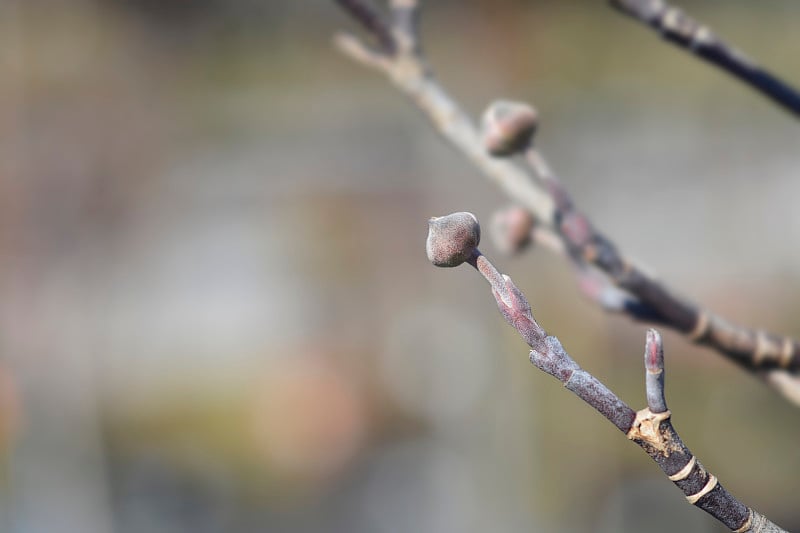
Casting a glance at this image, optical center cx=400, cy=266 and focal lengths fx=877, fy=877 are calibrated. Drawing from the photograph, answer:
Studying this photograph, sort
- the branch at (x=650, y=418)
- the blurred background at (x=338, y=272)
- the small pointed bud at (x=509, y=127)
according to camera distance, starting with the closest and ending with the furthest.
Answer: the branch at (x=650, y=418) → the small pointed bud at (x=509, y=127) → the blurred background at (x=338, y=272)

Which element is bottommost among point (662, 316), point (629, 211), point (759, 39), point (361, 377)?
point (361, 377)

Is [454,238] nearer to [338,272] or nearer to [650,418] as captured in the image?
[650,418]

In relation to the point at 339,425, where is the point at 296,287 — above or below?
above

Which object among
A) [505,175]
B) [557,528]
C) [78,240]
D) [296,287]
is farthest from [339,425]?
[505,175]

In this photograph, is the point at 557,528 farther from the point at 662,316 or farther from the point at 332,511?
the point at 662,316

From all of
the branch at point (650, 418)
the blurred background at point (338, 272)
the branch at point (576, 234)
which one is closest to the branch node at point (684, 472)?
the branch at point (650, 418)

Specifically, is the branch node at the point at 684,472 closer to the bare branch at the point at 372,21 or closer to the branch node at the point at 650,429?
the branch node at the point at 650,429
